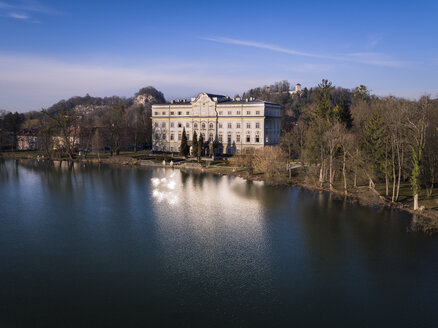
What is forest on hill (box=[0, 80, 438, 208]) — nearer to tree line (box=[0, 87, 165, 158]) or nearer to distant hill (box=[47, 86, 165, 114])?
tree line (box=[0, 87, 165, 158])

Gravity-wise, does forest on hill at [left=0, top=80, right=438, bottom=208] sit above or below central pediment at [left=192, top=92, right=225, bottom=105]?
below

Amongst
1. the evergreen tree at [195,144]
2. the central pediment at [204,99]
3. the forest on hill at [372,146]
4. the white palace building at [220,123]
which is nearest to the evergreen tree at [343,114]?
the forest on hill at [372,146]

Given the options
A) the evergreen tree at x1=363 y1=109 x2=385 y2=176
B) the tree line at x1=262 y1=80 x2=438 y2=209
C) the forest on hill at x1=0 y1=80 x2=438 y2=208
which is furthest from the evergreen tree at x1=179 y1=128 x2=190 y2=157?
the evergreen tree at x1=363 y1=109 x2=385 y2=176

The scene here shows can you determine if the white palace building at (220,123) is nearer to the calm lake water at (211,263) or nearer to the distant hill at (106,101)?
the calm lake water at (211,263)

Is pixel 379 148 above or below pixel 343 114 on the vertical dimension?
below

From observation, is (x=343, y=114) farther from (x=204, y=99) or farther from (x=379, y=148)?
(x=204, y=99)

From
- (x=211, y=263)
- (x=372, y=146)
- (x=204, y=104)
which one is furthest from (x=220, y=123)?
(x=211, y=263)
